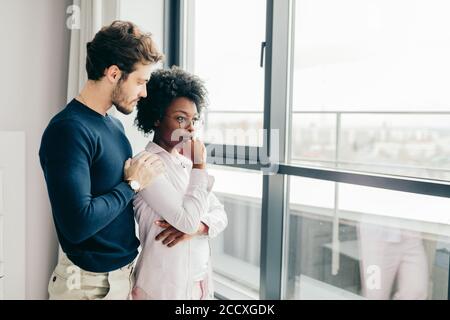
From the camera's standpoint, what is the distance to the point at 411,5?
6.53ft

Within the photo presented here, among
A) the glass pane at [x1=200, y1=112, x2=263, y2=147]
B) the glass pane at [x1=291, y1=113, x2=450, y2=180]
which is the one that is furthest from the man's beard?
the glass pane at [x1=291, y1=113, x2=450, y2=180]

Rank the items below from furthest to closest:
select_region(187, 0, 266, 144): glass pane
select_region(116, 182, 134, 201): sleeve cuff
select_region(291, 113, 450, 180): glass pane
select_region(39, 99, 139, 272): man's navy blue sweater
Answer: select_region(291, 113, 450, 180): glass pane → select_region(187, 0, 266, 144): glass pane → select_region(116, 182, 134, 201): sleeve cuff → select_region(39, 99, 139, 272): man's navy blue sweater

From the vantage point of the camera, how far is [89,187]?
1.03 m

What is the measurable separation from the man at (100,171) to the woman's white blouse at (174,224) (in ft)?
0.14

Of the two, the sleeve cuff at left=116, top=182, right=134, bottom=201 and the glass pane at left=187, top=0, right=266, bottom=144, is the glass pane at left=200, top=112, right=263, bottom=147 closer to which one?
the glass pane at left=187, top=0, right=266, bottom=144

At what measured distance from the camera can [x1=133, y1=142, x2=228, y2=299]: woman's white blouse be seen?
116cm

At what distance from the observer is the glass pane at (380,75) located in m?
1.90

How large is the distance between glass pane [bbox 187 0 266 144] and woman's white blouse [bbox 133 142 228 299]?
0.77 m

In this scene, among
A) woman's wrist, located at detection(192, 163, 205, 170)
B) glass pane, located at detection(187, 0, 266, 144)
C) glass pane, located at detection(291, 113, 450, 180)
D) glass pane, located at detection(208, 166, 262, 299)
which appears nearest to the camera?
woman's wrist, located at detection(192, 163, 205, 170)

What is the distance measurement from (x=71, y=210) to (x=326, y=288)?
71.8 inches

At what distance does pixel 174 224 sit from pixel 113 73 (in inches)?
17.5

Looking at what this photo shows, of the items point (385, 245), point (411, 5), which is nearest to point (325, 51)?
point (411, 5)

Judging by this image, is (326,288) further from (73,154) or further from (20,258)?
(73,154)

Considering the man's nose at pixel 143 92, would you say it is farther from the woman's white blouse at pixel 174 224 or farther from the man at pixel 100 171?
the woman's white blouse at pixel 174 224
